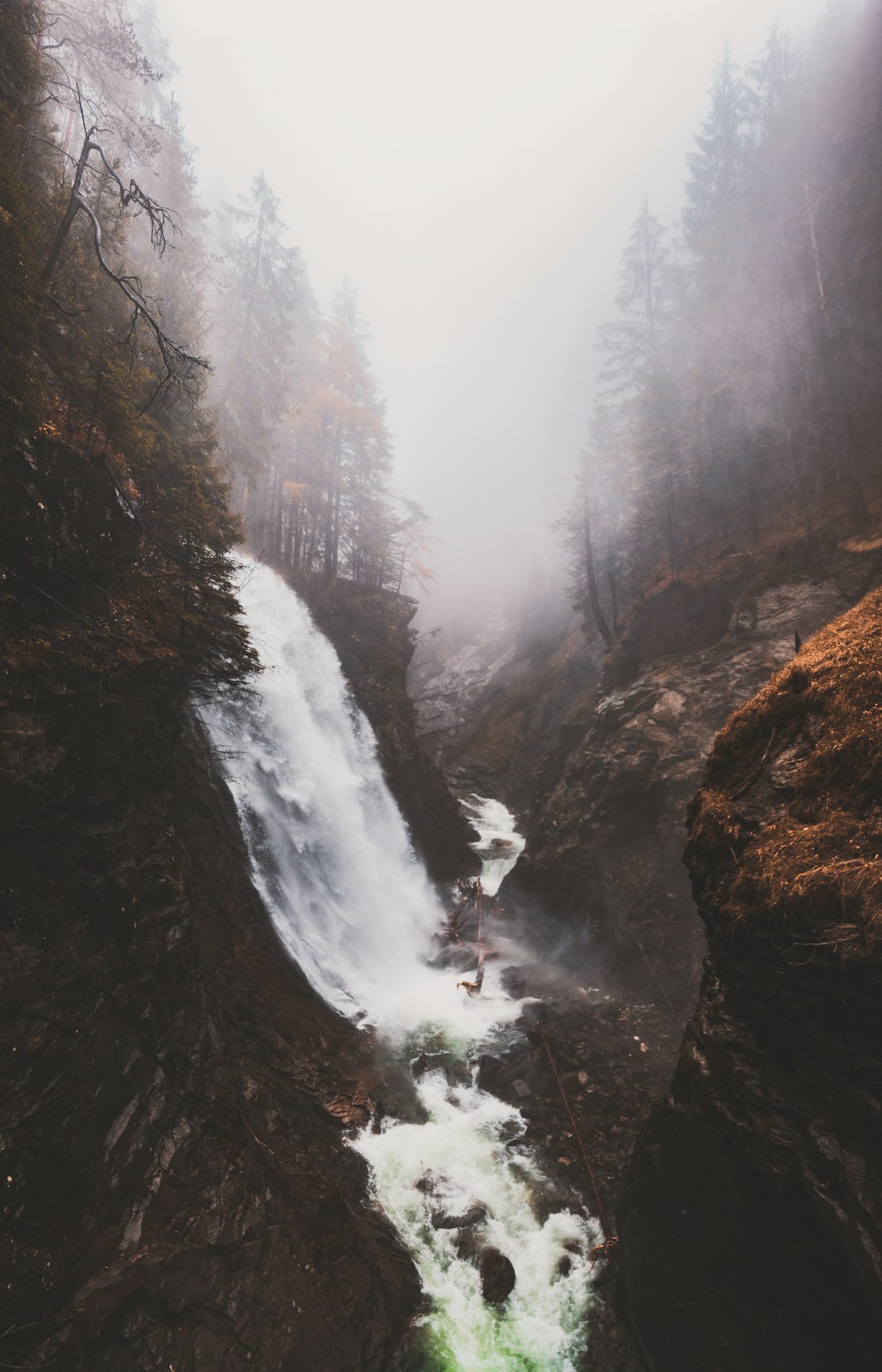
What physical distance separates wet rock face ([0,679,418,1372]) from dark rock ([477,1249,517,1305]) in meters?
0.93

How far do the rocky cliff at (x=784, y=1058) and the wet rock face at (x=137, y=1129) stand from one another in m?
3.81

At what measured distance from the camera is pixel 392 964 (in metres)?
13.8

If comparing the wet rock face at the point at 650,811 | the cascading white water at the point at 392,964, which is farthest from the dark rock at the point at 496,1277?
the wet rock face at the point at 650,811

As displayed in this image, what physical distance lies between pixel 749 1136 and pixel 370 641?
21.1 metres

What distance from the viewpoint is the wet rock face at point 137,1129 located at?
433cm

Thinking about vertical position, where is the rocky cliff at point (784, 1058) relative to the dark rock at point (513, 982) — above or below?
above

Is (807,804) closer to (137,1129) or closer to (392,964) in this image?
(137,1129)

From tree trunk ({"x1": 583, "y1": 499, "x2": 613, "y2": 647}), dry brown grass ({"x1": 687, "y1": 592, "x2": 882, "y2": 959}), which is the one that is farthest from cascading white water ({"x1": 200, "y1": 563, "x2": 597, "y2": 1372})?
tree trunk ({"x1": 583, "y1": 499, "x2": 613, "y2": 647})

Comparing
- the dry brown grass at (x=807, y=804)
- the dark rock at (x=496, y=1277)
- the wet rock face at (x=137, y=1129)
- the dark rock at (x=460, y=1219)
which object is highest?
the dry brown grass at (x=807, y=804)

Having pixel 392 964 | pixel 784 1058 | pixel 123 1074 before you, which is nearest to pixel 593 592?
pixel 392 964

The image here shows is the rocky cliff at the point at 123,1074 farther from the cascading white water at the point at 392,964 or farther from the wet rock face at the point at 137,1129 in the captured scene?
the cascading white water at the point at 392,964

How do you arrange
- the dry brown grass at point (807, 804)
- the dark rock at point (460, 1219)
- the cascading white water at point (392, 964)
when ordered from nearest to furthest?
the dry brown grass at point (807, 804) < the cascading white water at point (392, 964) < the dark rock at point (460, 1219)

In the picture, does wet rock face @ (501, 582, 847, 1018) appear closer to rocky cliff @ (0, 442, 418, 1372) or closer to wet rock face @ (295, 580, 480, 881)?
wet rock face @ (295, 580, 480, 881)

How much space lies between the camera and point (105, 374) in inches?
284
